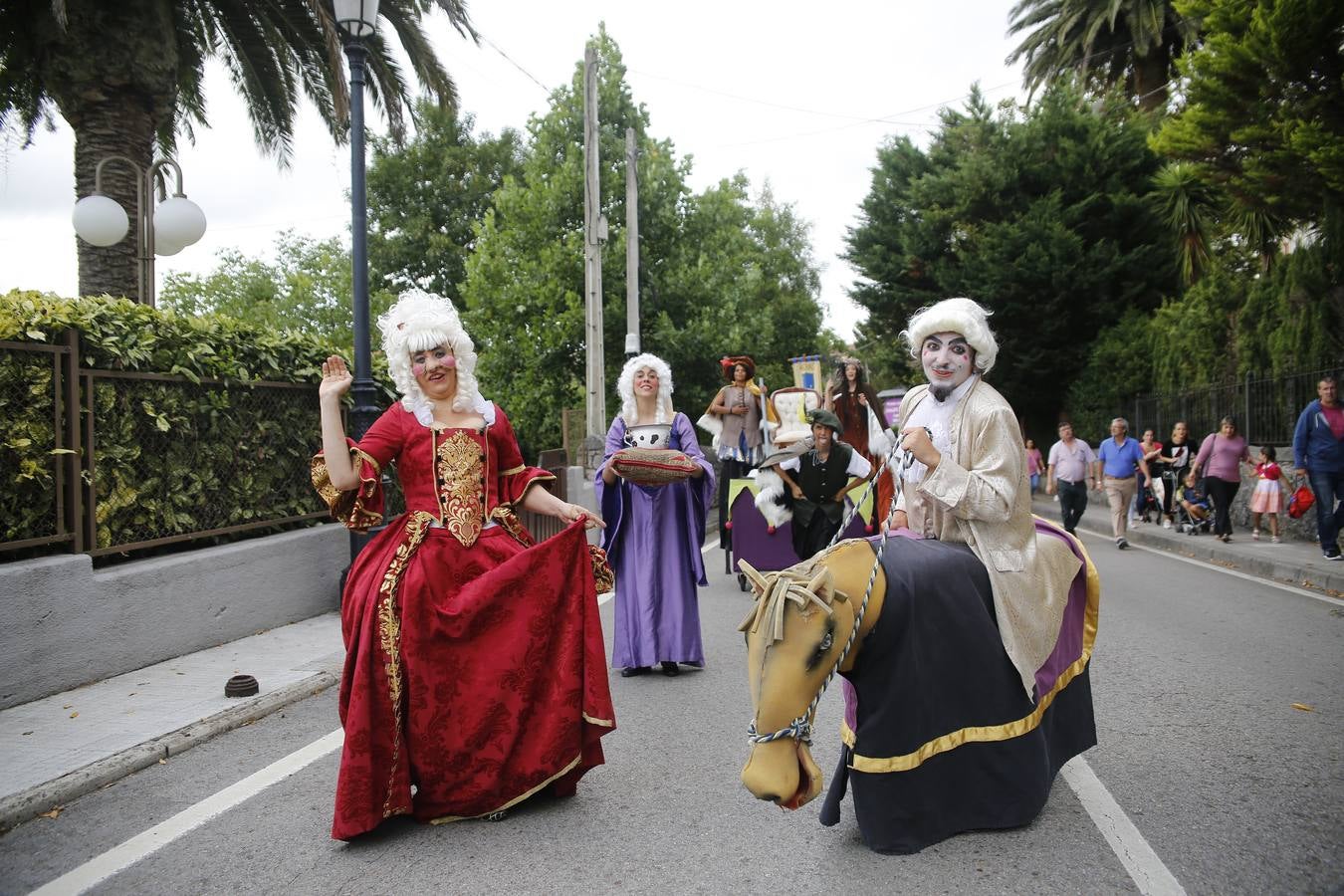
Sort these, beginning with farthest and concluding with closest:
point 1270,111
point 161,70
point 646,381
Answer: point 1270,111, point 161,70, point 646,381

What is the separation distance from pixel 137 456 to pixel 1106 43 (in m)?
29.5

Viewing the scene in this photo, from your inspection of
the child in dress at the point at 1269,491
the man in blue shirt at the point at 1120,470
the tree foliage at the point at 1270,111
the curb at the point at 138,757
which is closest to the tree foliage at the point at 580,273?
the man in blue shirt at the point at 1120,470

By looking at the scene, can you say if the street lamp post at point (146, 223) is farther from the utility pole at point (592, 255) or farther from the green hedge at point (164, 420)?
the utility pole at point (592, 255)

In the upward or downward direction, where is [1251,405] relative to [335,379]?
upward

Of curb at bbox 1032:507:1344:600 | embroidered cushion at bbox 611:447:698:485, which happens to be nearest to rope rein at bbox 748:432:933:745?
embroidered cushion at bbox 611:447:698:485

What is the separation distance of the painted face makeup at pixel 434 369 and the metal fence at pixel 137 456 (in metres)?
2.35

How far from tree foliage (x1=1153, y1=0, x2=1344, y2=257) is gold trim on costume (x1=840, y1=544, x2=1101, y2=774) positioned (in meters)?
10.3

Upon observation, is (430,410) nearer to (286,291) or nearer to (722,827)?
(722,827)

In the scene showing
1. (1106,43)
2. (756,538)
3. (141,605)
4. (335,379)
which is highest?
(1106,43)

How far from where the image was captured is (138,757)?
4.64 metres

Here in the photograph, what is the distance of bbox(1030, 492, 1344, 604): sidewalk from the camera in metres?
9.93

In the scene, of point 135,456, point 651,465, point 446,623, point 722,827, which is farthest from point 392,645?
point 135,456

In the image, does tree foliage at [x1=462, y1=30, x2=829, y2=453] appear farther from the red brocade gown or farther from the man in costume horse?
the man in costume horse

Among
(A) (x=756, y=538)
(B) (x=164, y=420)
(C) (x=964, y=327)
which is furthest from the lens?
(A) (x=756, y=538)
